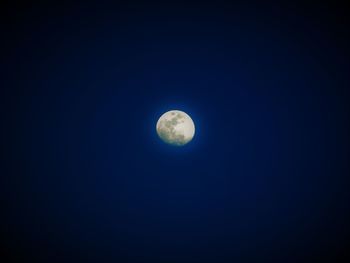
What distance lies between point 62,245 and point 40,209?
178cm

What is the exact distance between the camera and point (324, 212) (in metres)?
9.59

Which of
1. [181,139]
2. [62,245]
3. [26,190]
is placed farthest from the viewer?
[62,245]

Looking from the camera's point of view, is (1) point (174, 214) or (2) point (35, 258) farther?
(1) point (174, 214)

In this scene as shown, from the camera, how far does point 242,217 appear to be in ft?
33.5

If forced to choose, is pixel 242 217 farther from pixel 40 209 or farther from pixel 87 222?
pixel 40 209

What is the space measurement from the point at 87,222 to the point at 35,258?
234cm

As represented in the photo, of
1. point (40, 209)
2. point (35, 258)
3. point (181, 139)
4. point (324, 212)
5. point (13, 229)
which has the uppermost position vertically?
point (181, 139)

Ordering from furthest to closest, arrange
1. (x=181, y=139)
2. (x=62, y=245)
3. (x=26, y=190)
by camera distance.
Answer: (x=62, y=245)
(x=26, y=190)
(x=181, y=139)

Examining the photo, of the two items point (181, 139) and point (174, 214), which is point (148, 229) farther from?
point (181, 139)

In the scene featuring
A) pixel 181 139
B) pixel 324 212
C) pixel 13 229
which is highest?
pixel 181 139

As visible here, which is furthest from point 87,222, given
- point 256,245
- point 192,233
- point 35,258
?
point 256,245

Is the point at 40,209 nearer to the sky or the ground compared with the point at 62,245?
nearer to the sky

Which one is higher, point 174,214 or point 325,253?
point 174,214

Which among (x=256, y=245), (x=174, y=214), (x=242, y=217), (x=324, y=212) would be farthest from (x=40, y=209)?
(x=324, y=212)
